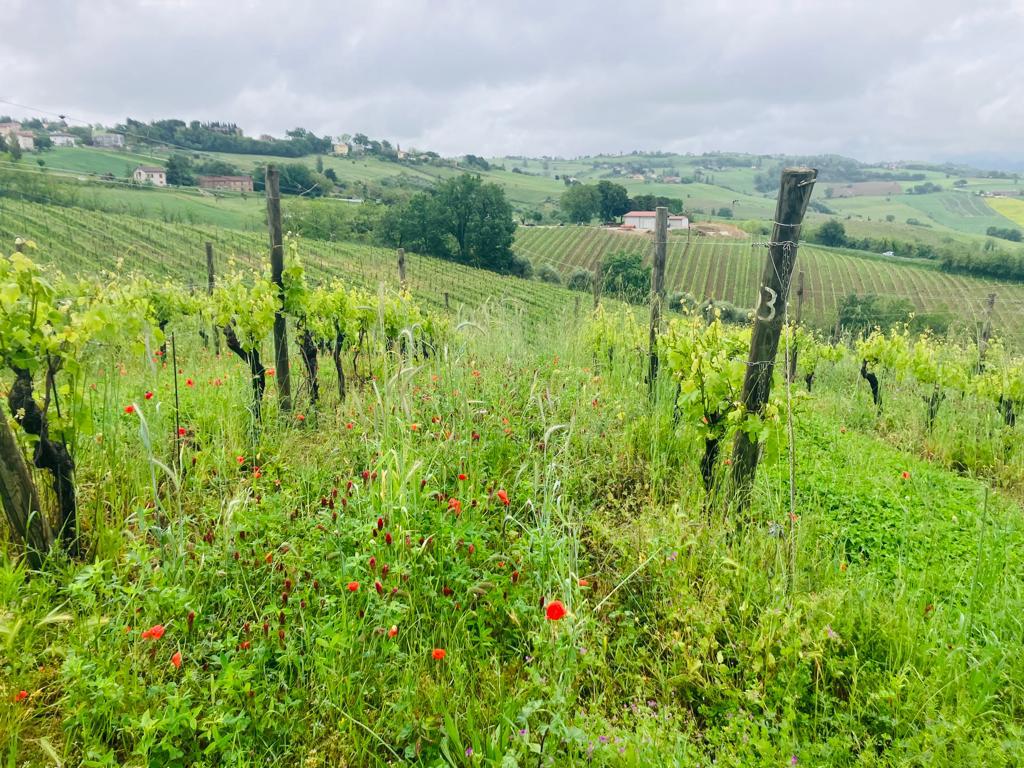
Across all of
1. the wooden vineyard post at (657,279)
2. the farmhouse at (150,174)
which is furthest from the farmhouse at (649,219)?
the farmhouse at (150,174)

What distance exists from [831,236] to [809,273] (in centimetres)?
1548

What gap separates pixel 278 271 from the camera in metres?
5.59

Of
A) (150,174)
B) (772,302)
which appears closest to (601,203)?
(150,174)

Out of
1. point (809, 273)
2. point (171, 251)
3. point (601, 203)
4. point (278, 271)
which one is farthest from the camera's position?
point (601, 203)

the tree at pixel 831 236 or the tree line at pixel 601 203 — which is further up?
the tree line at pixel 601 203

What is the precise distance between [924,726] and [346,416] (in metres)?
4.25

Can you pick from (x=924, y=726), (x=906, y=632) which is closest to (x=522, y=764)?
(x=924, y=726)

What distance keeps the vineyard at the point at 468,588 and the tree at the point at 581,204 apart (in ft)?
171

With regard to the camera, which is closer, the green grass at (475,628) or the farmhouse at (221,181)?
the green grass at (475,628)

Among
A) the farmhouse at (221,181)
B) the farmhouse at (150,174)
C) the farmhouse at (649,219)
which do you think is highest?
the farmhouse at (150,174)

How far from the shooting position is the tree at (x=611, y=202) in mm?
52281

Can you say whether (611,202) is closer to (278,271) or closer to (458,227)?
(458,227)

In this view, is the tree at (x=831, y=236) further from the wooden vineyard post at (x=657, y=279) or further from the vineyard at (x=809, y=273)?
the wooden vineyard post at (x=657, y=279)

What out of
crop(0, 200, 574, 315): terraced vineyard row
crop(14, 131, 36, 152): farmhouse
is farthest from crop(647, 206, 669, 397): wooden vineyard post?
crop(14, 131, 36, 152): farmhouse
